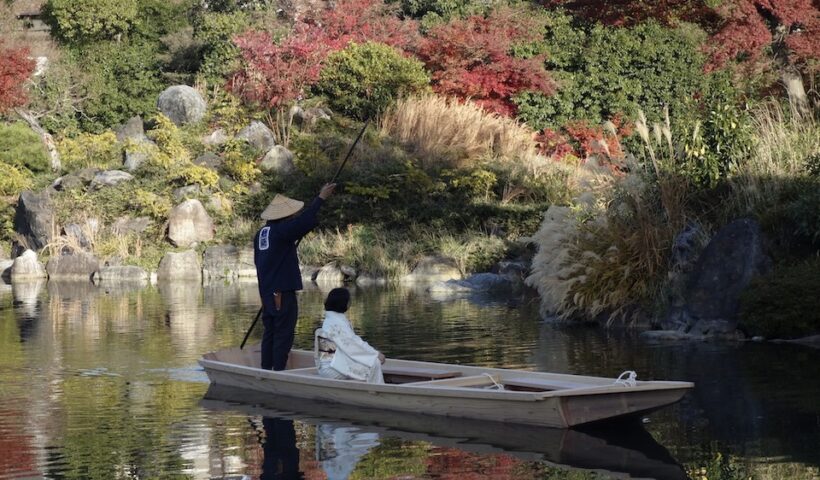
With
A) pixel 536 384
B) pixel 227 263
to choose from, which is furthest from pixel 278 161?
pixel 536 384

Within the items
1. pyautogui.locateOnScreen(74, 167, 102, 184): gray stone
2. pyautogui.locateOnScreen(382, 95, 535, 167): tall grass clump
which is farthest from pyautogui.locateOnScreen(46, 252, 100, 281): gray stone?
pyautogui.locateOnScreen(382, 95, 535, 167): tall grass clump

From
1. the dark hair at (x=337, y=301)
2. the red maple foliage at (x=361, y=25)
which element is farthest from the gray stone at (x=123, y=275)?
the dark hair at (x=337, y=301)

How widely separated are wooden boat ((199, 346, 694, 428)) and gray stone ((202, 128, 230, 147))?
1919 cm

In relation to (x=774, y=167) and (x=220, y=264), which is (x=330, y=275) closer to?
(x=220, y=264)

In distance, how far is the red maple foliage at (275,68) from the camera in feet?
108

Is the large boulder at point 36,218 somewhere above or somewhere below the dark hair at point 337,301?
above

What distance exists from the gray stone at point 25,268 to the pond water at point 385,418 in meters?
9.83

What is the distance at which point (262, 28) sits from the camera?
116ft

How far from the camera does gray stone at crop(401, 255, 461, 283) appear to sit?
2472 centimetres

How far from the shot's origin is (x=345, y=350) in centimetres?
1141

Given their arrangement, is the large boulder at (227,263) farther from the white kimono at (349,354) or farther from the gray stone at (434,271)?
the white kimono at (349,354)

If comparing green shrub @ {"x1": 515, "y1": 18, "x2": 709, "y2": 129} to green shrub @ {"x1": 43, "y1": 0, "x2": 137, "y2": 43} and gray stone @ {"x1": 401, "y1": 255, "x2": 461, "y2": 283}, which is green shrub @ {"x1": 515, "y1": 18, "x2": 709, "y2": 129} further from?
green shrub @ {"x1": 43, "y1": 0, "x2": 137, "y2": 43}

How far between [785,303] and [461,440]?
619cm

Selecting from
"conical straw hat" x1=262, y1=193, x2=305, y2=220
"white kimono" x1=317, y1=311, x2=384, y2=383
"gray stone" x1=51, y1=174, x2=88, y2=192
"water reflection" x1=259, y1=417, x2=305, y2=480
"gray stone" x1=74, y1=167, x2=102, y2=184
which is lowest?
"water reflection" x1=259, y1=417, x2=305, y2=480
